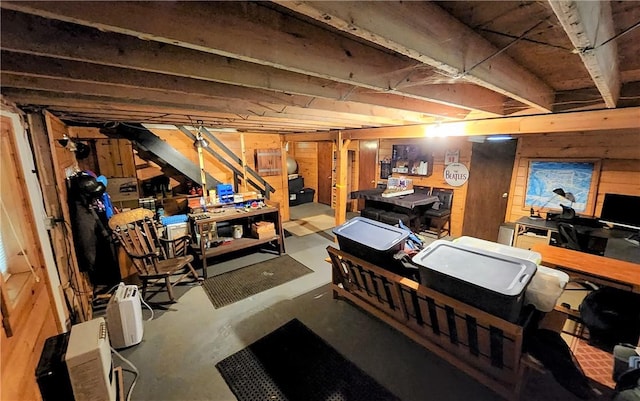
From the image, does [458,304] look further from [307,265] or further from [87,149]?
[87,149]

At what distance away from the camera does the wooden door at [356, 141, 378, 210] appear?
6.37 m

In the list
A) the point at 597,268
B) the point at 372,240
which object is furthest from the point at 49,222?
the point at 597,268

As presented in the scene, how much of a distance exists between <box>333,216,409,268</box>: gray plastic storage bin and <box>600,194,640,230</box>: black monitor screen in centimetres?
304

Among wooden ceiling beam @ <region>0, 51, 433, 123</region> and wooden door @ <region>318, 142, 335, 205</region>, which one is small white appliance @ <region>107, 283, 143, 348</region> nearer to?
wooden ceiling beam @ <region>0, 51, 433, 123</region>

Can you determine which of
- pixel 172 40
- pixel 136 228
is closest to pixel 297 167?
pixel 136 228

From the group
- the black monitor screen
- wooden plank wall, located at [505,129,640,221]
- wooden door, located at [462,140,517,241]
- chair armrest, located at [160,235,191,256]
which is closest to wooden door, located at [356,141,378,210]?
wooden door, located at [462,140,517,241]

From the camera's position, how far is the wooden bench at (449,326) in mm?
1629

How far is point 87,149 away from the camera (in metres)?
3.67

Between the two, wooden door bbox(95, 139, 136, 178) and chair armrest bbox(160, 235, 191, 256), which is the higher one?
wooden door bbox(95, 139, 136, 178)

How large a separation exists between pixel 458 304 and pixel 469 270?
0.24 metres

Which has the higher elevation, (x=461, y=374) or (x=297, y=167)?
(x=297, y=167)

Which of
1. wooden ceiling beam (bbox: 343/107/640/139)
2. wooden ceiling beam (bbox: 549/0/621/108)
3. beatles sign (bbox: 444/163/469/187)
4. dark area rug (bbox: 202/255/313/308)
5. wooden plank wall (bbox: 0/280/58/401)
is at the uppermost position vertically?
wooden ceiling beam (bbox: 549/0/621/108)

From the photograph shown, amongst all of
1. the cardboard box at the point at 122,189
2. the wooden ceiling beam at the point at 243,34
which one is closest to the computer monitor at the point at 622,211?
the wooden ceiling beam at the point at 243,34

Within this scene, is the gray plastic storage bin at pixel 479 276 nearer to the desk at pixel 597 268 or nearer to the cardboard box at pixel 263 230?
the desk at pixel 597 268
